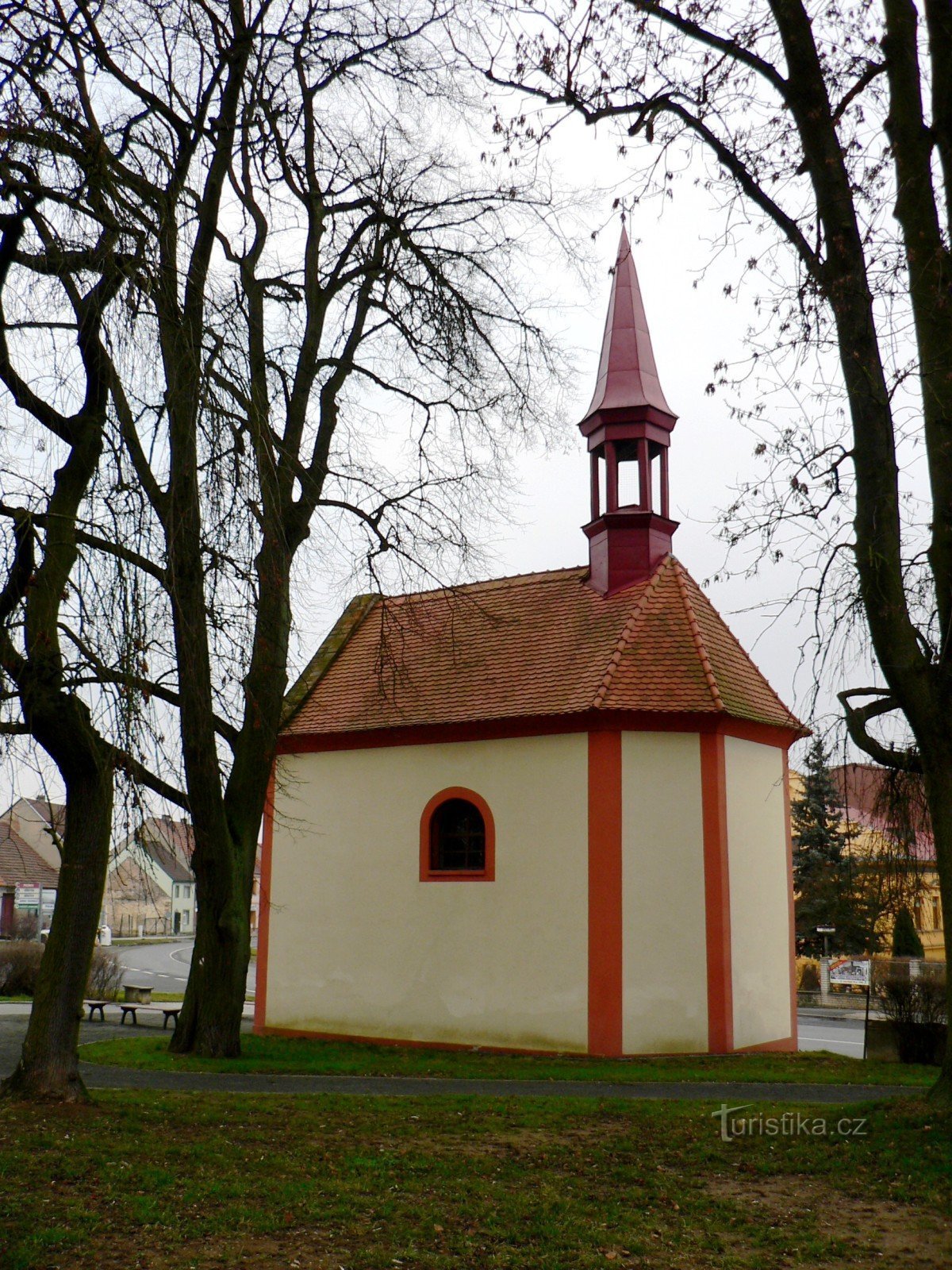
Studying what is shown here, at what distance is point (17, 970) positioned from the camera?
24.2 m

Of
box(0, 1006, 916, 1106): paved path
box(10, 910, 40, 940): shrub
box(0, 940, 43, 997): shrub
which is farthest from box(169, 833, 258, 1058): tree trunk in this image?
box(10, 910, 40, 940): shrub

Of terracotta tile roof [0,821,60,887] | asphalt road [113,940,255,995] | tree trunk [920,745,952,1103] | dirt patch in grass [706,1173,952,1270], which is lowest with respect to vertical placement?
asphalt road [113,940,255,995]

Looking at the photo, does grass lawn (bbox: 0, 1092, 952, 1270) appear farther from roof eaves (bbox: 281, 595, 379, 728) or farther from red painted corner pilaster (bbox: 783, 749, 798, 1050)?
roof eaves (bbox: 281, 595, 379, 728)

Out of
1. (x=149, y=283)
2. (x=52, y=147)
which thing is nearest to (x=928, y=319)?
A: (x=149, y=283)

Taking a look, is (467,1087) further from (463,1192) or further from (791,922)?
(791,922)

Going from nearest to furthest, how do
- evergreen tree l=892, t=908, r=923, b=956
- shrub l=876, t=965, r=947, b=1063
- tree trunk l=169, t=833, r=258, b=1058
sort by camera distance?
tree trunk l=169, t=833, r=258, b=1058 → shrub l=876, t=965, r=947, b=1063 → evergreen tree l=892, t=908, r=923, b=956

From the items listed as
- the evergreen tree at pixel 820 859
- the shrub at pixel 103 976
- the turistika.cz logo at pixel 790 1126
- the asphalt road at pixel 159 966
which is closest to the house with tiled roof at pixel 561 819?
the turistika.cz logo at pixel 790 1126

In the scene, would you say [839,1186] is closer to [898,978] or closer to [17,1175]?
[17,1175]

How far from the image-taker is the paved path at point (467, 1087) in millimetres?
10227

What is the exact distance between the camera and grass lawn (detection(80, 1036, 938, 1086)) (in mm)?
12078

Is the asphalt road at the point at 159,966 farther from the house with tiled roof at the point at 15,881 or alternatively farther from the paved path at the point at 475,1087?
the paved path at the point at 475,1087

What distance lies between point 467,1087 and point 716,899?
4.77 m

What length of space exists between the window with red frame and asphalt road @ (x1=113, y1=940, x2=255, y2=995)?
929cm

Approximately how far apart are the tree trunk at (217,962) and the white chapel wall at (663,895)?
4859 mm
